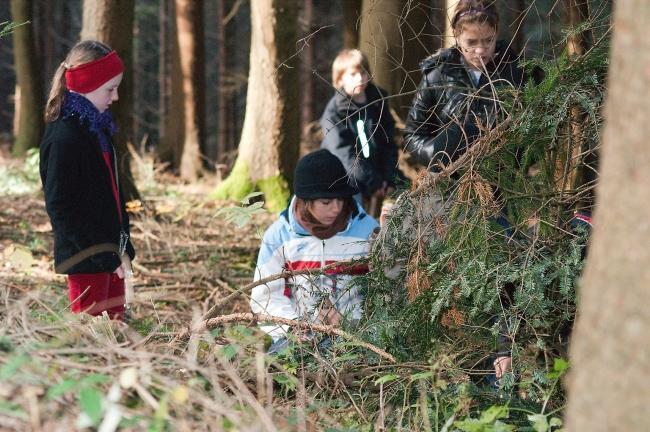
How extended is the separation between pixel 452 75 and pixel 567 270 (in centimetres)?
186

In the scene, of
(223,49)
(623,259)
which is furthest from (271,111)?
(223,49)

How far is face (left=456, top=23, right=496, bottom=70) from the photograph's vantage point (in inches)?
188

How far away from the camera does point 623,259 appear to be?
200cm

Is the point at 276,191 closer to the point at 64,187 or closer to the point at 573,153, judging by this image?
the point at 64,187

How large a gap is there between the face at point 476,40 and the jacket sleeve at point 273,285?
1.42m

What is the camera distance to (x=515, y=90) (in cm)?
399

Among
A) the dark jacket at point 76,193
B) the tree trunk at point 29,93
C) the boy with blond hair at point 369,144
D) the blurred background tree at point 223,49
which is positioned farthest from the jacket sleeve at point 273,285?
the tree trunk at point 29,93

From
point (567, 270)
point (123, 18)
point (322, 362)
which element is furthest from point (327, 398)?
point (123, 18)

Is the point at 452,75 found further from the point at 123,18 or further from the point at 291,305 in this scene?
the point at 123,18

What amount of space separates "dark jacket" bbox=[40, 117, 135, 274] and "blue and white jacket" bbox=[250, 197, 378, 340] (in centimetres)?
89

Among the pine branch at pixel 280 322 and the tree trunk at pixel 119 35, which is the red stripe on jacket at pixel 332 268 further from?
the tree trunk at pixel 119 35

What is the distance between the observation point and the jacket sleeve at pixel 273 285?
4609 mm

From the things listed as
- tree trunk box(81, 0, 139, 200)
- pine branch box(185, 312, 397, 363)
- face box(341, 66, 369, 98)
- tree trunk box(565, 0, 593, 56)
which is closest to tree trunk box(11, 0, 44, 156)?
tree trunk box(81, 0, 139, 200)

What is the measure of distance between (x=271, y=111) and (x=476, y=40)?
Answer: 537 centimetres
